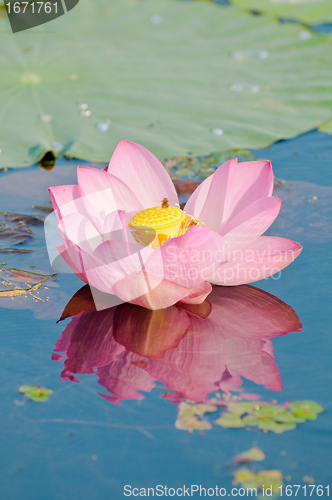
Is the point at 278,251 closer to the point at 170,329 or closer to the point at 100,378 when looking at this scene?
the point at 170,329

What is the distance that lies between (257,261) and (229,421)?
0.43 metres

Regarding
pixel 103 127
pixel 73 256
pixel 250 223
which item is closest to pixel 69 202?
pixel 73 256

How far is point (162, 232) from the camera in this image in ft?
4.50

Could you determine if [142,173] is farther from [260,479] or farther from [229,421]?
[260,479]

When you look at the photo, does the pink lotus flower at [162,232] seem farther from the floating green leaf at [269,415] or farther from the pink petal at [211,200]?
the floating green leaf at [269,415]

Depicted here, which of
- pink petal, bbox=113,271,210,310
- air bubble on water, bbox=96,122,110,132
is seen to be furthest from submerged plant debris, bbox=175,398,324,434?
air bubble on water, bbox=96,122,110,132

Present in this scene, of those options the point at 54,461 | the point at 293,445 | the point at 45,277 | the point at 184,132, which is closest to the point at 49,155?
the point at 184,132

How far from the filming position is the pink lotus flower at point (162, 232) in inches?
47.2

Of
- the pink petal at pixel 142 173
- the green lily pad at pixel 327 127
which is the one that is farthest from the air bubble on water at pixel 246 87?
the pink petal at pixel 142 173

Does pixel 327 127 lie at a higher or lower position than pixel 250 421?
lower

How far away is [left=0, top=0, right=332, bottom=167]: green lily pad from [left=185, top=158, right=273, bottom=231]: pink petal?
75 centimetres

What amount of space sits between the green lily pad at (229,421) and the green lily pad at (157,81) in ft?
4.55

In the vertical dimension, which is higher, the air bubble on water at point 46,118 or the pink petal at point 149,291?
the pink petal at point 149,291

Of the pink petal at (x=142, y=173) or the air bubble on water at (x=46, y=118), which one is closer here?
the pink petal at (x=142, y=173)
